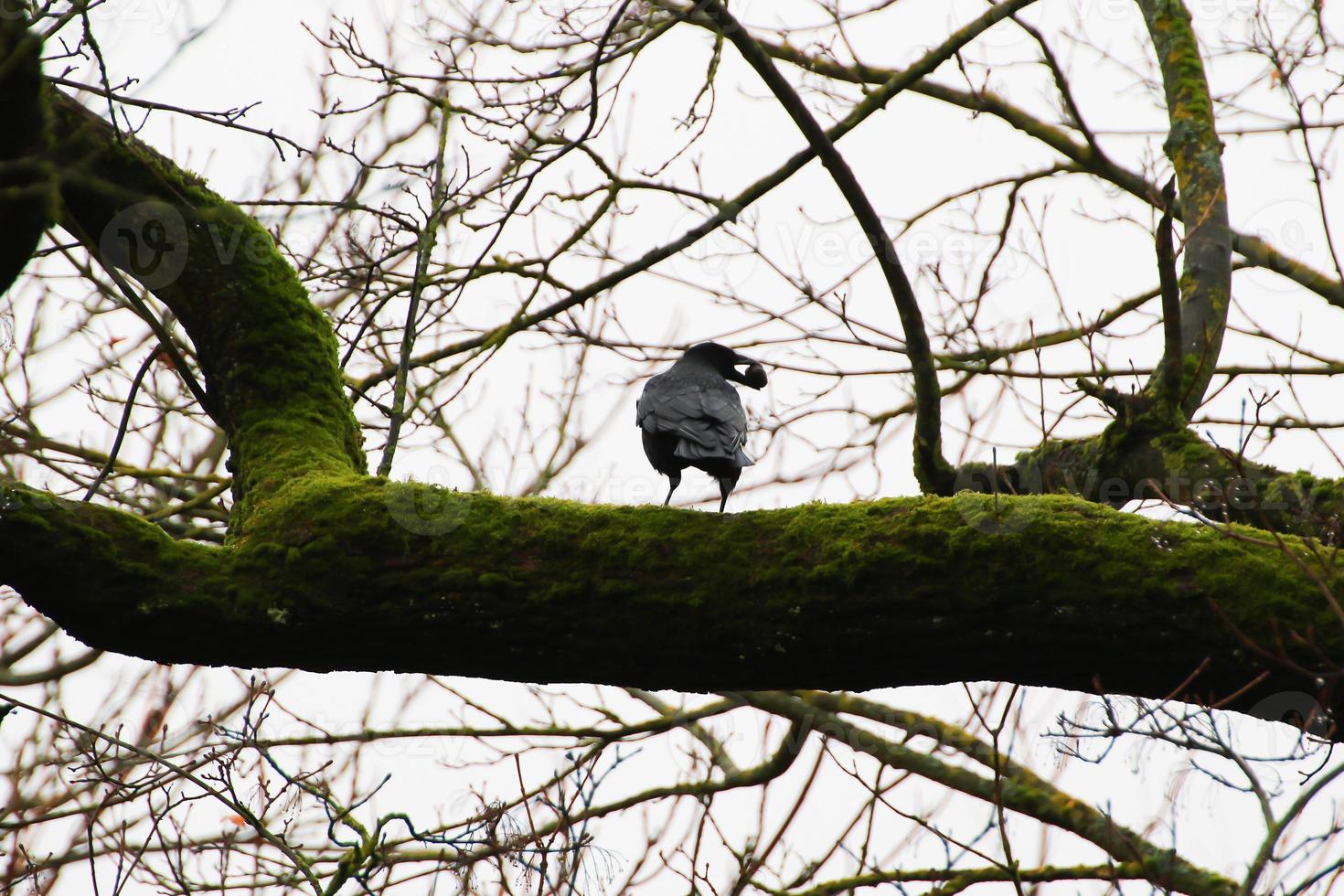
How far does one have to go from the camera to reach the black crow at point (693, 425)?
3.46 metres

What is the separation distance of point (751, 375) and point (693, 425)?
972mm

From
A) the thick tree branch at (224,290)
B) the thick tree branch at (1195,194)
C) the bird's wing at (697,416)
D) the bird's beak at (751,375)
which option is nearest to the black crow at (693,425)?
the bird's wing at (697,416)

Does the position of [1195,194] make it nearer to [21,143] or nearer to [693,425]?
[693,425]

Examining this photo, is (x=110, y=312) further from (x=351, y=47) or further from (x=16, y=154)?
(x=16, y=154)

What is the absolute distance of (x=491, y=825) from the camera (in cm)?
412

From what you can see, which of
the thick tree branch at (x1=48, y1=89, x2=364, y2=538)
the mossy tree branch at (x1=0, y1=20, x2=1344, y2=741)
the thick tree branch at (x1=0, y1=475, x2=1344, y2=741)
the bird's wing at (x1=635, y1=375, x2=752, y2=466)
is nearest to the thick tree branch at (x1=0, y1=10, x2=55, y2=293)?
the mossy tree branch at (x1=0, y1=20, x2=1344, y2=741)

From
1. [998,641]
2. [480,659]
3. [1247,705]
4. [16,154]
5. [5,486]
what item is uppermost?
[16,154]

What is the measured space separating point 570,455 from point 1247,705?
5035mm

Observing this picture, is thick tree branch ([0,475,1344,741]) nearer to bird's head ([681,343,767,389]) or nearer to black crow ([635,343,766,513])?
black crow ([635,343,766,513])

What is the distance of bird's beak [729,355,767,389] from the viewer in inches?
174

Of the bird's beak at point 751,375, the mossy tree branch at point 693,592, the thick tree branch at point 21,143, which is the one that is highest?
the bird's beak at point 751,375

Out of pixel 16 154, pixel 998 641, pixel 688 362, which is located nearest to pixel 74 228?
pixel 16 154

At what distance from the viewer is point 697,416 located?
3.59 meters

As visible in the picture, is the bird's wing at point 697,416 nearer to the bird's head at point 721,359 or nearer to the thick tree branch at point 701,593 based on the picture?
the bird's head at point 721,359
